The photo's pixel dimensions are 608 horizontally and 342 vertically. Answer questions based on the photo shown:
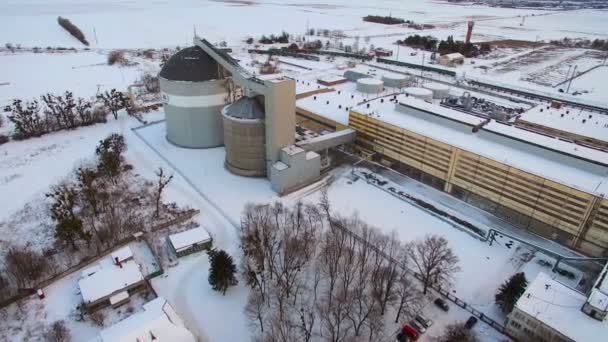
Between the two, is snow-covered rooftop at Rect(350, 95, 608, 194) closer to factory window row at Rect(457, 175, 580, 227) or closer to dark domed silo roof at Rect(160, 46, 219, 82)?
factory window row at Rect(457, 175, 580, 227)

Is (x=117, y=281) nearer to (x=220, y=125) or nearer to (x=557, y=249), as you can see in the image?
(x=220, y=125)

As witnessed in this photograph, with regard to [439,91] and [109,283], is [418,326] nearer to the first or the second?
[109,283]

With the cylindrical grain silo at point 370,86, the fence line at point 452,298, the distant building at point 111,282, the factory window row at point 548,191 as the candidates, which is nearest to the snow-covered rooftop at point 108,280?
the distant building at point 111,282

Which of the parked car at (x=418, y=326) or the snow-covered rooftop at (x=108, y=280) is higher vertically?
the snow-covered rooftop at (x=108, y=280)

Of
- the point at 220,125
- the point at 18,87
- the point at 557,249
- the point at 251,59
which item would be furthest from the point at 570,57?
the point at 18,87

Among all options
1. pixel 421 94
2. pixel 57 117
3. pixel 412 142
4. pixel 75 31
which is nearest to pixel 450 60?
pixel 421 94

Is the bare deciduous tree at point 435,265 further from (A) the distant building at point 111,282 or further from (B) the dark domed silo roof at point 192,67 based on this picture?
(B) the dark domed silo roof at point 192,67
